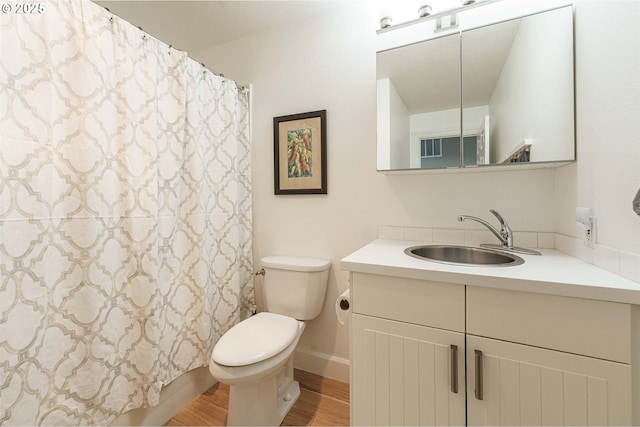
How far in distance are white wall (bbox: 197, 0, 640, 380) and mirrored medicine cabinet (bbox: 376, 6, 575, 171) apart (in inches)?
3.1

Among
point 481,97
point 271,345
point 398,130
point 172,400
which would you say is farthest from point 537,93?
point 172,400

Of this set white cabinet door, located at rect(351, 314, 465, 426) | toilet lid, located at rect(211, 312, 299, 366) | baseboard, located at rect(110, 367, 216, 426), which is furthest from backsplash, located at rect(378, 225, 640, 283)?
baseboard, located at rect(110, 367, 216, 426)

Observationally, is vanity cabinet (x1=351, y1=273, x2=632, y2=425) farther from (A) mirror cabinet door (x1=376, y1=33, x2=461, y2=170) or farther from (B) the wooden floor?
(A) mirror cabinet door (x1=376, y1=33, x2=461, y2=170)

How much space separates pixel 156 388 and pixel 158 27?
7.21ft

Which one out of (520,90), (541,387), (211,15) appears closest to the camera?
(541,387)

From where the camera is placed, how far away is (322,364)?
1676 millimetres

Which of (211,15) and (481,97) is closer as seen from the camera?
(481,97)

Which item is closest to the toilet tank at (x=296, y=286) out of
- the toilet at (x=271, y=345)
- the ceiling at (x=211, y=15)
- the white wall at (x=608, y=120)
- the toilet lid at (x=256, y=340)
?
the toilet at (x=271, y=345)

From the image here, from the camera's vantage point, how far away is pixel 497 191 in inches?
50.9

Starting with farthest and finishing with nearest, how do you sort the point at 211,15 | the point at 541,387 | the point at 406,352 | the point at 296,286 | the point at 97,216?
the point at 211,15 → the point at 296,286 → the point at 97,216 → the point at 406,352 → the point at 541,387

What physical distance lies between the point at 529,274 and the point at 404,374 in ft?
1.74

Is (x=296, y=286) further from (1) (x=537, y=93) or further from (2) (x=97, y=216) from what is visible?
(1) (x=537, y=93)

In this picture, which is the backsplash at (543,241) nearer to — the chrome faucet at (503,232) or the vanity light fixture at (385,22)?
the chrome faucet at (503,232)

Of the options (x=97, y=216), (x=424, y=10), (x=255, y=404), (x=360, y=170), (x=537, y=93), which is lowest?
(x=255, y=404)
